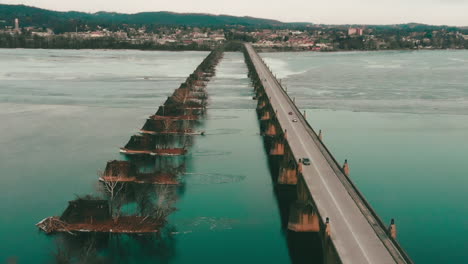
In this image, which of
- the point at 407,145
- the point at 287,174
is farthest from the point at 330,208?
the point at 407,145

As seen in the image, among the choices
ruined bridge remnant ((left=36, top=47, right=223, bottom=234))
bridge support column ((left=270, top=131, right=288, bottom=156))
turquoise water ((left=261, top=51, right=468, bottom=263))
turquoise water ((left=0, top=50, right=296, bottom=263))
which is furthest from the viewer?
bridge support column ((left=270, top=131, right=288, bottom=156))

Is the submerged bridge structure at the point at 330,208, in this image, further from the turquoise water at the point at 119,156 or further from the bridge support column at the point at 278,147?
the turquoise water at the point at 119,156

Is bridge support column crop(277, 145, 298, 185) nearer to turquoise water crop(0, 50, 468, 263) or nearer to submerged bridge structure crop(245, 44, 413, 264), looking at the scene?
submerged bridge structure crop(245, 44, 413, 264)

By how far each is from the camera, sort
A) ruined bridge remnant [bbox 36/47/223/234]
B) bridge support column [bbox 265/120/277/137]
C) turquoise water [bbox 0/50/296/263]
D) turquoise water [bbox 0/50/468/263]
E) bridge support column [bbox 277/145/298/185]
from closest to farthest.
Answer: turquoise water [bbox 0/50/296/263] → turquoise water [bbox 0/50/468/263] → ruined bridge remnant [bbox 36/47/223/234] → bridge support column [bbox 277/145/298/185] → bridge support column [bbox 265/120/277/137]

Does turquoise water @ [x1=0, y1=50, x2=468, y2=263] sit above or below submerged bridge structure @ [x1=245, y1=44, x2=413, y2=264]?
below

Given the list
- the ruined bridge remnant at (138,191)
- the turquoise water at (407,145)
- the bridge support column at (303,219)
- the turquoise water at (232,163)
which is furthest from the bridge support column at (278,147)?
the bridge support column at (303,219)

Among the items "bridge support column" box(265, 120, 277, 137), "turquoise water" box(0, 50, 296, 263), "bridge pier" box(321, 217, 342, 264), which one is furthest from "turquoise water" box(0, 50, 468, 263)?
"bridge pier" box(321, 217, 342, 264)
